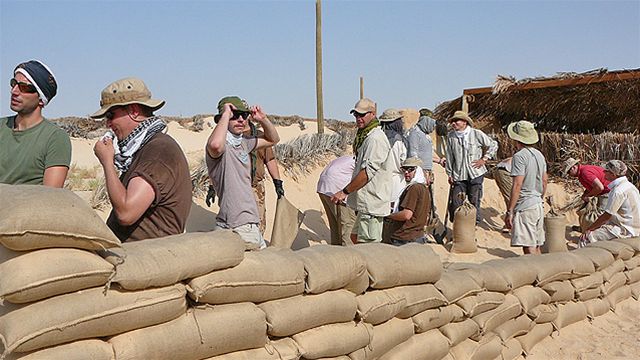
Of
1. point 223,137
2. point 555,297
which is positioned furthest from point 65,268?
point 555,297

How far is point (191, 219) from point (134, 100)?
5588 millimetres

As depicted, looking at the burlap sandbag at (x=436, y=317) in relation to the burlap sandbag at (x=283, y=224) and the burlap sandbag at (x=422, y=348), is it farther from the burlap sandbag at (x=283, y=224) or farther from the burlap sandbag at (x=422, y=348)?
the burlap sandbag at (x=283, y=224)

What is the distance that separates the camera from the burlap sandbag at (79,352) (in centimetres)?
255

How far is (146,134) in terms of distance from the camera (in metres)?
3.45

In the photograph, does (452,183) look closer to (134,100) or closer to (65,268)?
(134,100)

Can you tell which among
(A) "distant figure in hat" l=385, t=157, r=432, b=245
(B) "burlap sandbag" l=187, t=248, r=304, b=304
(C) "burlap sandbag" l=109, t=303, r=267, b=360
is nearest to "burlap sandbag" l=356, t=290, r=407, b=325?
(B) "burlap sandbag" l=187, t=248, r=304, b=304

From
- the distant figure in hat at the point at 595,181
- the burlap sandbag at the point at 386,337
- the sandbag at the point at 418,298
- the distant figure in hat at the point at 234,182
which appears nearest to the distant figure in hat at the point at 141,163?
the distant figure in hat at the point at 234,182

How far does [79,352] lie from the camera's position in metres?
2.62

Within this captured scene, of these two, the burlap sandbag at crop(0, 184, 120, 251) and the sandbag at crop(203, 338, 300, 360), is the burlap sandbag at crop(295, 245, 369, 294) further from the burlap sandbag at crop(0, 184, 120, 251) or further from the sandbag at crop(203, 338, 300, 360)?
the burlap sandbag at crop(0, 184, 120, 251)

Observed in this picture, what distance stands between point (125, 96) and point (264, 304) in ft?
3.93

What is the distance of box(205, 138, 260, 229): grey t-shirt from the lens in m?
4.68

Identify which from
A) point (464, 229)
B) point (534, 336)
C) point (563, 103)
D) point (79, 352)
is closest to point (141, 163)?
point (79, 352)

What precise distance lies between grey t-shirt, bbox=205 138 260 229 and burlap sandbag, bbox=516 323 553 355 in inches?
93.9

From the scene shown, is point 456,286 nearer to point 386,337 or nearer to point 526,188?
point 386,337
